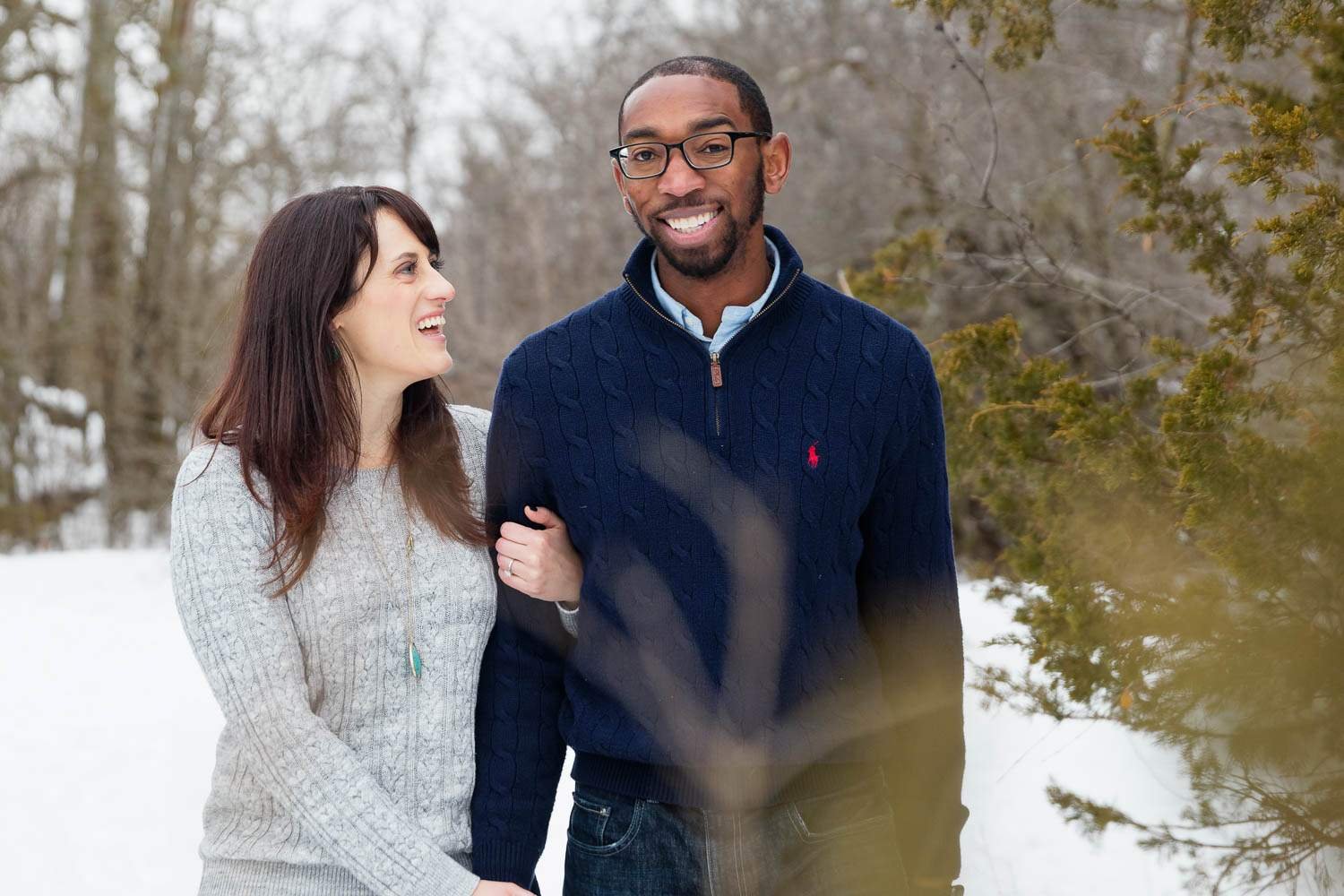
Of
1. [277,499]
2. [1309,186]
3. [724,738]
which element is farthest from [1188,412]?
[277,499]

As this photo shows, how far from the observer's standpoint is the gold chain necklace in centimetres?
224

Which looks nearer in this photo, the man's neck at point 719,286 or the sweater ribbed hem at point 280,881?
the sweater ribbed hem at point 280,881

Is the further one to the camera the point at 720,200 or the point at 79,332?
the point at 79,332

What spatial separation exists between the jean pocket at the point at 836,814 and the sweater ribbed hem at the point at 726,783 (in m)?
0.01

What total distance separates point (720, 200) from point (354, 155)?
39.6ft

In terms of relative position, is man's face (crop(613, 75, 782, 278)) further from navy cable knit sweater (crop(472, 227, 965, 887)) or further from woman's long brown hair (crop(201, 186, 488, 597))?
woman's long brown hair (crop(201, 186, 488, 597))

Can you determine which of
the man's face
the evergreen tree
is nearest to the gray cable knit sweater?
the man's face

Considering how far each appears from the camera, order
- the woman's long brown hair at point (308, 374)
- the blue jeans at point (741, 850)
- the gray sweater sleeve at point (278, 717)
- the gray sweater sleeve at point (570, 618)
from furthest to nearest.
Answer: the gray sweater sleeve at point (570, 618)
the woman's long brown hair at point (308, 374)
the blue jeans at point (741, 850)
the gray sweater sleeve at point (278, 717)

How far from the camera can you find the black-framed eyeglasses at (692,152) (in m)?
2.29

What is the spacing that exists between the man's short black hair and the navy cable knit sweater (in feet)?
0.79

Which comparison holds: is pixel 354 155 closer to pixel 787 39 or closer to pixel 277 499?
pixel 787 39

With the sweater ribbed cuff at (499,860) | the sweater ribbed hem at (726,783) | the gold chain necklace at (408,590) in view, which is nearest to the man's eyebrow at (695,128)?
the gold chain necklace at (408,590)

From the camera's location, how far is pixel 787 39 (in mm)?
10227

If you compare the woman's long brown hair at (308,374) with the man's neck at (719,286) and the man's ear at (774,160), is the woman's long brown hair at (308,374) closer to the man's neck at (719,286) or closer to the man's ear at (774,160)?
the man's neck at (719,286)
